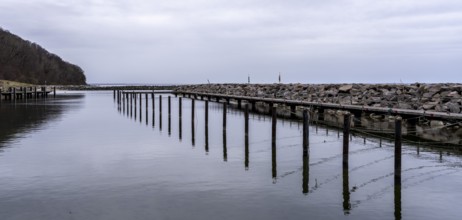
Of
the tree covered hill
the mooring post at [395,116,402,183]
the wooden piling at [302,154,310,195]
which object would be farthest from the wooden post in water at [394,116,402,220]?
the tree covered hill

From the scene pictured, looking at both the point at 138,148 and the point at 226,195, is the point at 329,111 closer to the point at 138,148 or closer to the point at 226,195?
the point at 138,148

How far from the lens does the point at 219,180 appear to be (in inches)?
625

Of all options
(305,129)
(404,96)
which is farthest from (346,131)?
(404,96)

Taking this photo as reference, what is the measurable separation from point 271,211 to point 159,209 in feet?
9.27

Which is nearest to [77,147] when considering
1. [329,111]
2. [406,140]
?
[406,140]

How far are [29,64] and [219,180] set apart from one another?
513 ft

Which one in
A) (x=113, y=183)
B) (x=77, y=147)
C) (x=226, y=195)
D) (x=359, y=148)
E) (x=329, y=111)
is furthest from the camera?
A: (x=329, y=111)

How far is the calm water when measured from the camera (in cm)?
1233

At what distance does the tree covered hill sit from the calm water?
124m

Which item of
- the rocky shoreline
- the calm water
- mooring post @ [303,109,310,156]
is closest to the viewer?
the calm water

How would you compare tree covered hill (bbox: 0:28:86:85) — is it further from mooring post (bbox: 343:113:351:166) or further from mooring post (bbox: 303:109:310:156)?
mooring post (bbox: 343:113:351:166)

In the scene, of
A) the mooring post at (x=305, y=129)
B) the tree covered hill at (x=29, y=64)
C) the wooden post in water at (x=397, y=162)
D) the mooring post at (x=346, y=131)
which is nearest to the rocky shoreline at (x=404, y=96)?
the mooring post at (x=305, y=129)

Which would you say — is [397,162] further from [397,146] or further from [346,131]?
[346,131]

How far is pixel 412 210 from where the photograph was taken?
490 inches
